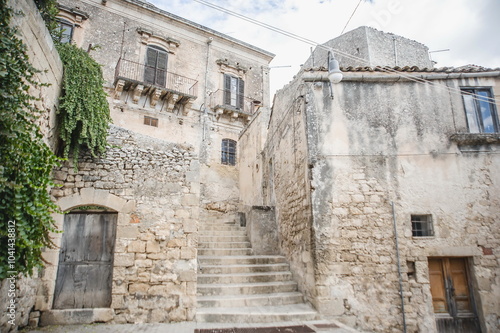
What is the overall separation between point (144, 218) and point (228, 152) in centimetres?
1021

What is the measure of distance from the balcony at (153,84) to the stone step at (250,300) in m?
10.4

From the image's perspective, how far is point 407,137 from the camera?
21.8ft

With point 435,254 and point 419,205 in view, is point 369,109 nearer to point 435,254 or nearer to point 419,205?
point 419,205

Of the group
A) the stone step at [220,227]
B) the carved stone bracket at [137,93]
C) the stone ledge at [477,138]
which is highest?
the carved stone bracket at [137,93]

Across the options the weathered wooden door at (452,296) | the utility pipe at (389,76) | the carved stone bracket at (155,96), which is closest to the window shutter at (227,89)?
the carved stone bracket at (155,96)

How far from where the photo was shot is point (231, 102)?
16.4 m

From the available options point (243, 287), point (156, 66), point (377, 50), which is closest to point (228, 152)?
point (156, 66)

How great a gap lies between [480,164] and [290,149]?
14.1 feet

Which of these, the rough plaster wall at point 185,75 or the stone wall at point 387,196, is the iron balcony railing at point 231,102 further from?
the stone wall at point 387,196

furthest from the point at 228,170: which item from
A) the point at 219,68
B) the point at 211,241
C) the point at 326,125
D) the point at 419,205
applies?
the point at 419,205

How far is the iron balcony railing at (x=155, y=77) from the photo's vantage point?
534 inches

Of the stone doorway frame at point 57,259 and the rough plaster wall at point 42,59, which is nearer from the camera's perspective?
the rough plaster wall at point 42,59

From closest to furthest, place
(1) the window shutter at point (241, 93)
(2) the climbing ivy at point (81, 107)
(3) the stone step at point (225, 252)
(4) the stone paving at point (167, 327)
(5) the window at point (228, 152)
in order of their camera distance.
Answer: (4) the stone paving at point (167, 327) < (2) the climbing ivy at point (81, 107) < (3) the stone step at point (225, 252) < (5) the window at point (228, 152) < (1) the window shutter at point (241, 93)

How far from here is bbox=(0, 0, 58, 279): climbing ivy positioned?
132 inches
